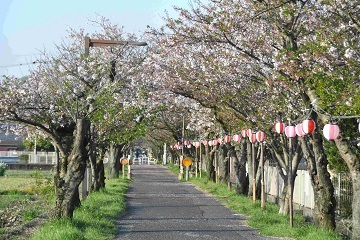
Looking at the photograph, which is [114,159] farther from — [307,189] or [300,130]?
[300,130]

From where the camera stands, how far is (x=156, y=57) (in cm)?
2556

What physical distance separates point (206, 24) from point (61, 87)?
6.08 m

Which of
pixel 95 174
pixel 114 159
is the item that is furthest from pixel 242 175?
pixel 114 159

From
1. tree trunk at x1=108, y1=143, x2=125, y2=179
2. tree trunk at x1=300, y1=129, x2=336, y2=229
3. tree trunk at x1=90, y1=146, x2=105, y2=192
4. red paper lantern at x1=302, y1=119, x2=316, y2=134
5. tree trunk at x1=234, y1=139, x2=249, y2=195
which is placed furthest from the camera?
tree trunk at x1=108, y1=143, x2=125, y2=179

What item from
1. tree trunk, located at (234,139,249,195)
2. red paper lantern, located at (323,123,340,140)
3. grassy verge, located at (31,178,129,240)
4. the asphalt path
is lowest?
the asphalt path

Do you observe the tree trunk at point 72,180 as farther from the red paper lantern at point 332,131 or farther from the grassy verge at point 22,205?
the red paper lantern at point 332,131

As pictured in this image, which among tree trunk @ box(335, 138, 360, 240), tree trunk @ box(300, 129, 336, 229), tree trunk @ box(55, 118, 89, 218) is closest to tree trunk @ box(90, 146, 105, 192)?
tree trunk @ box(55, 118, 89, 218)

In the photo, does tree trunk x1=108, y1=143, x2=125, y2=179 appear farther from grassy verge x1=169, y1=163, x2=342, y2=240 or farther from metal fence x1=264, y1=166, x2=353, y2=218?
grassy verge x1=169, y1=163, x2=342, y2=240

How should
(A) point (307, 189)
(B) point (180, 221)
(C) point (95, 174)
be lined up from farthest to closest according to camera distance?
1. (C) point (95, 174)
2. (A) point (307, 189)
3. (B) point (180, 221)

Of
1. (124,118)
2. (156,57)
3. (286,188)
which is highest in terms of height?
(156,57)

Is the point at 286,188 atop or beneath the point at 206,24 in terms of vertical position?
beneath

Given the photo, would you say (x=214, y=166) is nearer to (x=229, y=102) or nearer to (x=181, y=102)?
(x=181, y=102)

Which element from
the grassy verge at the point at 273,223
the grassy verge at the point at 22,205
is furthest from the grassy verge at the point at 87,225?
the grassy verge at the point at 273,223

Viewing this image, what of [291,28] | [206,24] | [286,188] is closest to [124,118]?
[286,188]
